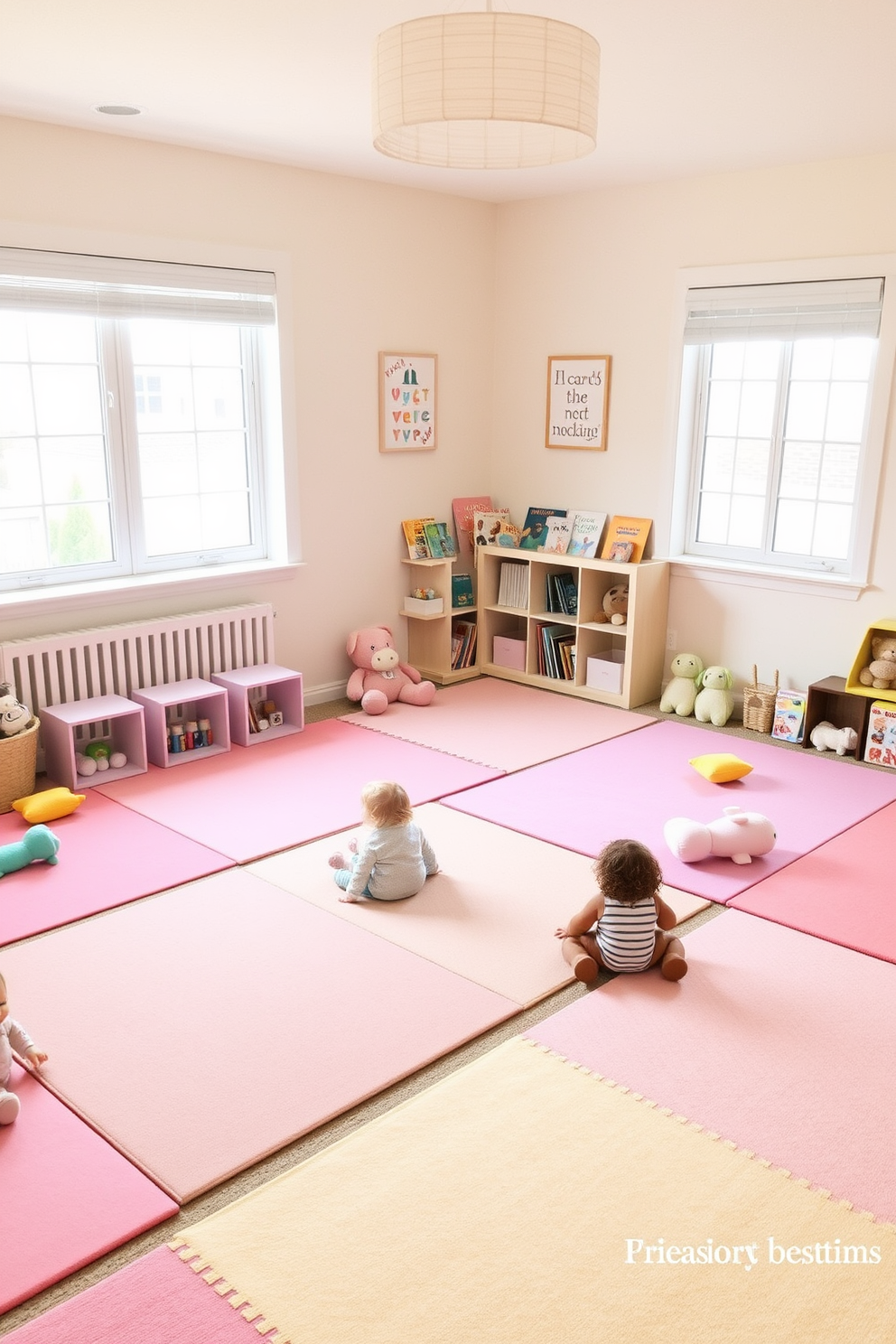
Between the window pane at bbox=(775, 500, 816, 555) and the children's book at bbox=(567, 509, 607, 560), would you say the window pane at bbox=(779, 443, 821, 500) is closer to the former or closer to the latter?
the window pane at bbox=(775, 500, 816, 555)

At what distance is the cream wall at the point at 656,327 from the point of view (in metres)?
4.94

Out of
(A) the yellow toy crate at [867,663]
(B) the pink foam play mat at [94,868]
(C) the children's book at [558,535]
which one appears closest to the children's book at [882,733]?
(A) the yellow toy crate at [867,663]

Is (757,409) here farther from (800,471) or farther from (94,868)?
(94,868)

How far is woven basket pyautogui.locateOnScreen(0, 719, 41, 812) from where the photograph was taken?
4230mm

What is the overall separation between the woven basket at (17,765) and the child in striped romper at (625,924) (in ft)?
7.87

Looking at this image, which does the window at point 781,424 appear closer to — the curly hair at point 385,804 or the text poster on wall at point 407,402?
the text poster on wall at point 407,402

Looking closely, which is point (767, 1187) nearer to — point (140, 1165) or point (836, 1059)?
point (836, 1059)

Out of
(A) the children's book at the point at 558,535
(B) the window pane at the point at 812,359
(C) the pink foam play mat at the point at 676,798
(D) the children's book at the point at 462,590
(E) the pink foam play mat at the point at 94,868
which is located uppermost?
(B) the window pane at the point at 812,359

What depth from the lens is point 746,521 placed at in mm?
5605

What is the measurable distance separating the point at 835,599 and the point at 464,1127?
11.9 ft

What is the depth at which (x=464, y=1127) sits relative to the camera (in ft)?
7.95

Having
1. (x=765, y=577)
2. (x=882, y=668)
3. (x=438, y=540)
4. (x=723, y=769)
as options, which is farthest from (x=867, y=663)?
(x=438, y=540)

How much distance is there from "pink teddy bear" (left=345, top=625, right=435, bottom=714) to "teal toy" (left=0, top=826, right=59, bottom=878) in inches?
85.0

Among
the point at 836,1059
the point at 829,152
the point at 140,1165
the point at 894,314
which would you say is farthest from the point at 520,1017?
the point at 829,152
